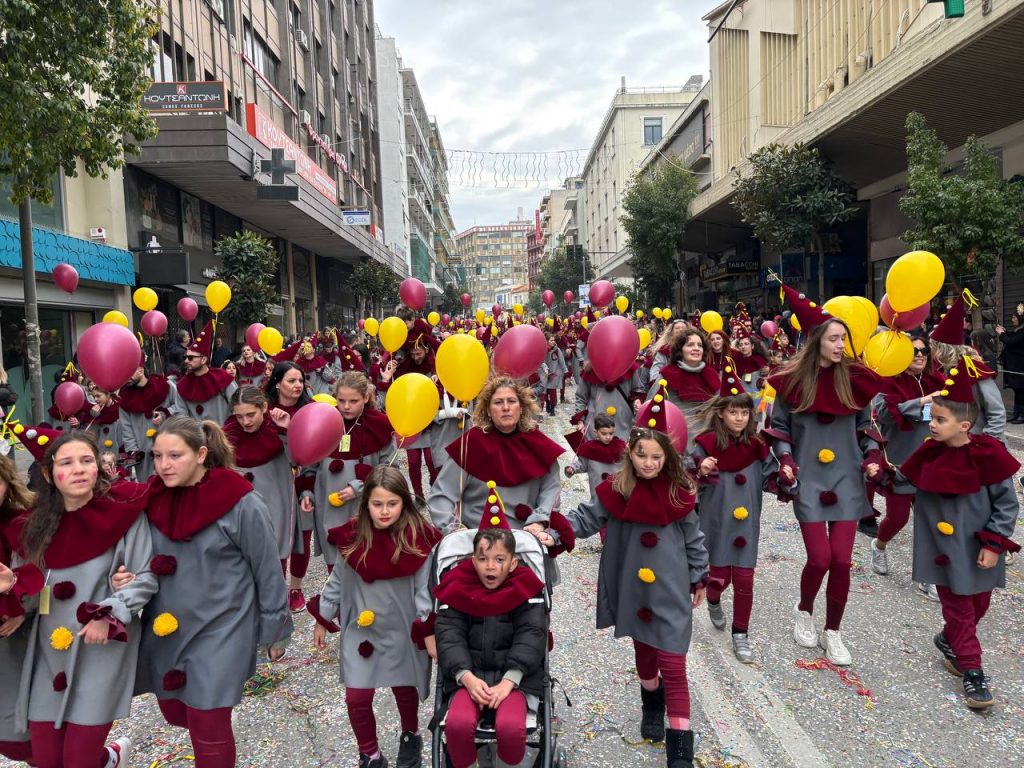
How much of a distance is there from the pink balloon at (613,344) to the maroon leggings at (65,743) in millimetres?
3879

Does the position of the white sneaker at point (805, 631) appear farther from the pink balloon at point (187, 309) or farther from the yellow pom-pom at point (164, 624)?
the pink balloon at point (187, 309)

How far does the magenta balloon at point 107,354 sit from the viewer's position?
5.38m

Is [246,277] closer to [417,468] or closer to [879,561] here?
[417,468]

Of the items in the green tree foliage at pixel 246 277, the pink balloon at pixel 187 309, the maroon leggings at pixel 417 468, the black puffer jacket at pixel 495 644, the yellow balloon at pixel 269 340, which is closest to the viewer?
the black puffer jacket at pixel 495 644

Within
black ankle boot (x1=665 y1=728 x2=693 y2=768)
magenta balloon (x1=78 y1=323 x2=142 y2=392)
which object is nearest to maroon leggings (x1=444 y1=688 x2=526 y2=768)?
black ankle boot (x1=665 y1=728 x2=693 y2=768)

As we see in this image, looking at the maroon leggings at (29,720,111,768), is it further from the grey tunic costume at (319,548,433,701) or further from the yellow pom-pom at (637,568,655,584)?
the yellow pom-pom at (637,568,655,584)

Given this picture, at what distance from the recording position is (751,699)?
12.1 feet

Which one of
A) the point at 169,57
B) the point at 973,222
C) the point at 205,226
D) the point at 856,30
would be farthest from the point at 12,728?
the point at 856,30

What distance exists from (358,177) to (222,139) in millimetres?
25995

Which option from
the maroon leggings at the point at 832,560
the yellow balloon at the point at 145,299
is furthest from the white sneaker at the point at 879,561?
the yellow balloon at the point at 145,299

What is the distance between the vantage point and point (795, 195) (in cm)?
1795

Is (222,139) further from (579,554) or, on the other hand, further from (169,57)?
(579,554)

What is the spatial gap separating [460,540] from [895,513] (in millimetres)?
3721

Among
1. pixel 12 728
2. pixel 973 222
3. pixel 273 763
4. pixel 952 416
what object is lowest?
pixel 273 763
